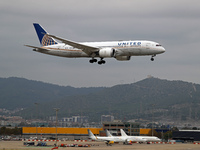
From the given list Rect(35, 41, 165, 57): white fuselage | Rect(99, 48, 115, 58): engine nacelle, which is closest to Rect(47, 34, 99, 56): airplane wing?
Rect(35, 41, 165, 57): white fuselage

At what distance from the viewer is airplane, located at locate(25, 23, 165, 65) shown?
10088 cm

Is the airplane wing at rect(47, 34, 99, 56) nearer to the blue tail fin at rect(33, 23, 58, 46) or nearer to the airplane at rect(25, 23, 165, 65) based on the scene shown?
the airplane at rect(25, 23, 165, 65)

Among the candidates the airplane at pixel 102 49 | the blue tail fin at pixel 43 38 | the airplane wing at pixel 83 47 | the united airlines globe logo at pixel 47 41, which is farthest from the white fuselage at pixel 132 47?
the blue tail fin at pixel 43 38

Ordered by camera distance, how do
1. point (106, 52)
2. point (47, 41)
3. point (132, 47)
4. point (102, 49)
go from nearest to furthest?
1. point (132, 47)
2. point (106, 52)
3. point (102, 49)
4. point (47, 41)

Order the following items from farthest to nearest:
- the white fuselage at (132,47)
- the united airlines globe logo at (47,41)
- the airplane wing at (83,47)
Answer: the united airlines globe logo at (47,41) < the airplane wing at (83,47) < the white fuselage at (132,47)

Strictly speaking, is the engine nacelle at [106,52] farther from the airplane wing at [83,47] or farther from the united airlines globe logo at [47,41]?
the united airlines globe logo at [47,41]

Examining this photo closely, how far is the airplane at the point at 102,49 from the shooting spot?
101m

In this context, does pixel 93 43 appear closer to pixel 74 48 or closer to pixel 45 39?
pixel 74 48

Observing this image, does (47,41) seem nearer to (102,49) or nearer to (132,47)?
(102,49)

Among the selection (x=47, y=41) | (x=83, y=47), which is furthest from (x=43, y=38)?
(x=83, y=47)

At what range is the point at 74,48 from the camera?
10994 centimetres

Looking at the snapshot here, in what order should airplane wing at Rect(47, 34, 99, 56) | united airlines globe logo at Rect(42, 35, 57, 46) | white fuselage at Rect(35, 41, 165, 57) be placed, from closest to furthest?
white fuselage at Rect(35, 41, 165, 57) → airplane wing at Rect(47, 34, 99, 56) → united airlines globe logo at Rect(42, 35, 57, 46)

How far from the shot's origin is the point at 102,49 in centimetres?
10438

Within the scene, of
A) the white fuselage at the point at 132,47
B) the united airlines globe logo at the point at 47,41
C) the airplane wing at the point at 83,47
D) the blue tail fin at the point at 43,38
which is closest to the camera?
the white fuselage at the point at 132,47
